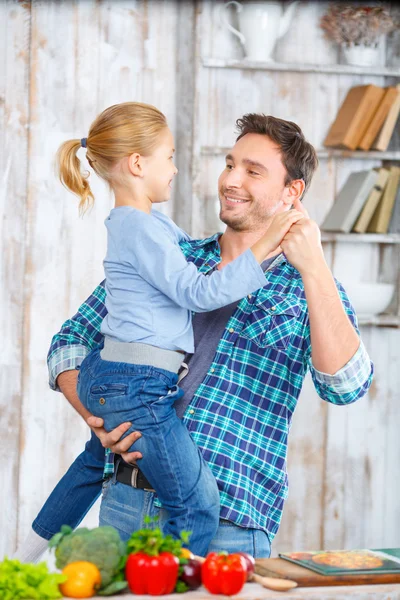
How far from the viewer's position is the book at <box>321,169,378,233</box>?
12.2 feet

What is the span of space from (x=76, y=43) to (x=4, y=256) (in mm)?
869

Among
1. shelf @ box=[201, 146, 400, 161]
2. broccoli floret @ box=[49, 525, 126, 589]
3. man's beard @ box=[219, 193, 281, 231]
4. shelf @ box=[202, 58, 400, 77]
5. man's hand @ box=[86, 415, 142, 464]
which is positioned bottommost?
broccoli floret @ box=[49, 525, 126, 589]

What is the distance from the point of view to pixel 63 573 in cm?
162

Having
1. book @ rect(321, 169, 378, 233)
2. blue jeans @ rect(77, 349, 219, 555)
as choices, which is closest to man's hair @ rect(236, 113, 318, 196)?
blue jeans @ rect(77, 349, 219, 555)

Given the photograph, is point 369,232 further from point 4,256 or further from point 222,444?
point 222,444

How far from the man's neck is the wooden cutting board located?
84 cm

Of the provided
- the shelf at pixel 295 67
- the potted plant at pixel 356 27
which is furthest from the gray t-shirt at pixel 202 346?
the potted plant at pixel 356 27

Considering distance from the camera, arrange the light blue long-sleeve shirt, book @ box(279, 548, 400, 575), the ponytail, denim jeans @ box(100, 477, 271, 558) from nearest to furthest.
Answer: book @ box(279, 548, 400, 575) < the light blue long-sleeve shirt < denim jeans @ box(100, 477, 271, 558) < the ponytail

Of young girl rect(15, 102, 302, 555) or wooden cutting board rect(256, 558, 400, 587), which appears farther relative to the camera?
young girl rect(15, 102, 302, 555)

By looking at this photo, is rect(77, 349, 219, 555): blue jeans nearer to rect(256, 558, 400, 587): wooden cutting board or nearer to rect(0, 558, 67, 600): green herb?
rect(256, 558, 400, 587): wooden cutting board

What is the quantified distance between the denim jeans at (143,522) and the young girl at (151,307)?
0.09 m

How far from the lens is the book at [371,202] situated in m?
3.75

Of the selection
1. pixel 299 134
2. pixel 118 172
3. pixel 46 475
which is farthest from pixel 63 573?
pixel 46 475

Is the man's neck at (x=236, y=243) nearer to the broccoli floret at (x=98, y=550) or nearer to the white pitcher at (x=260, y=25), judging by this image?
the broccoli floret at (x=98, y=550)
